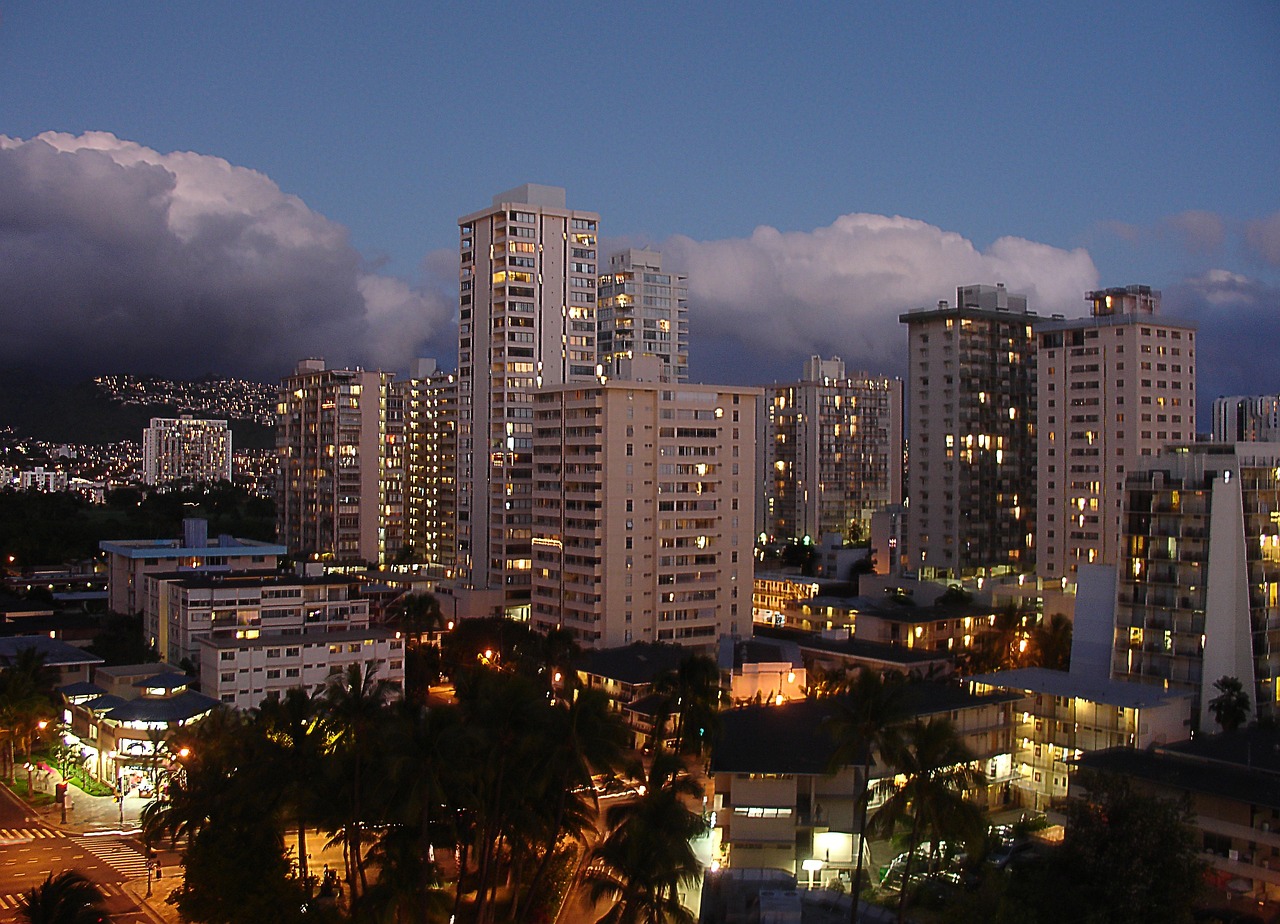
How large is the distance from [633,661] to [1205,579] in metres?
24.0

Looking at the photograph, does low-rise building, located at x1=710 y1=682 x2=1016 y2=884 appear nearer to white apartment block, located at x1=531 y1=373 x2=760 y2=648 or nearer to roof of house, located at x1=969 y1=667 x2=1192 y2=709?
roof of house, located at x1=969 y1=667 x2=1192 y2=709

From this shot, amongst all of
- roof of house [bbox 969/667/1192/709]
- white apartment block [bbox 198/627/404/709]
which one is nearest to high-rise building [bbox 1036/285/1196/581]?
roof of house [bbox 969/667/1192/709]

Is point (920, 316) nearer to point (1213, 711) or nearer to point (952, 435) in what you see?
point (952, 435)

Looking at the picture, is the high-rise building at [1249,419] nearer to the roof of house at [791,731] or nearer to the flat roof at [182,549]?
the roof of house at [791,731]

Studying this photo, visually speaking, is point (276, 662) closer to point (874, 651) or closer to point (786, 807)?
point (786, 807)

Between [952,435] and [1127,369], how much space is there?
16.5 meters

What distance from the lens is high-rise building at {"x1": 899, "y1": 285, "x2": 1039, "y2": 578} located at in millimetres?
88500

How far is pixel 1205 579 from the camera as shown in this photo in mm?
45344

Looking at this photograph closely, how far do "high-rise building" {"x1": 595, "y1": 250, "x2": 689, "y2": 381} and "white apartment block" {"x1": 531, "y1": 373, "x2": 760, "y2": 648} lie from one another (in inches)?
1369

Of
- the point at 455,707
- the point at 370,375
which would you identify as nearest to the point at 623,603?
the point at 455,707

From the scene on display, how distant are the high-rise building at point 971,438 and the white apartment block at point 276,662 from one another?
50.3 metres

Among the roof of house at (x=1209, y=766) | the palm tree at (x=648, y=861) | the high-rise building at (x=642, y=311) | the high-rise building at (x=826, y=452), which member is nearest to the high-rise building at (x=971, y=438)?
the high-rise building at (x=642, y=311)

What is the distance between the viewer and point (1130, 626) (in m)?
47.3

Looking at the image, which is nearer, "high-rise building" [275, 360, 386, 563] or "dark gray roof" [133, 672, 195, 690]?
"dark gray roof" [133, 672, 195, 690]
